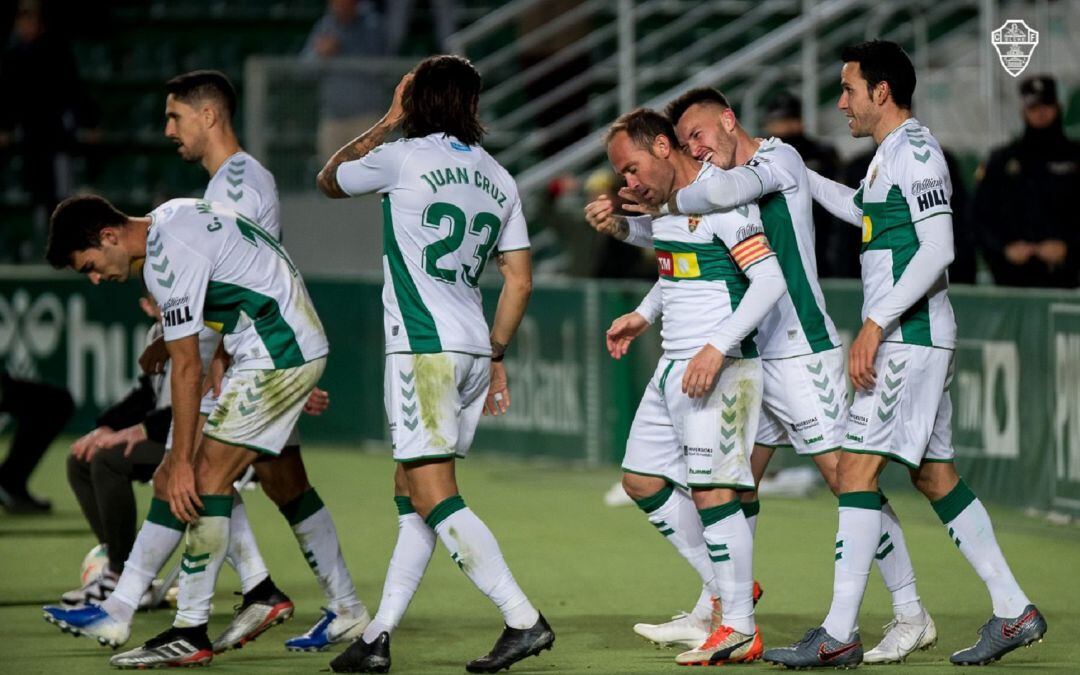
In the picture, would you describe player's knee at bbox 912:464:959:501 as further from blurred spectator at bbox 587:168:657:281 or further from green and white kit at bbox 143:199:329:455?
blurred spectator at bbox 587:168:657:281

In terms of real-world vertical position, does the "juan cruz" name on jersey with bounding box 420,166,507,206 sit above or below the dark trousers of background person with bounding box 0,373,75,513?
above

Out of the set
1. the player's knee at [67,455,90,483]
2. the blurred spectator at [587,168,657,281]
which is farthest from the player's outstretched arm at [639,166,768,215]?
the blurred spectator at [587,168,657,281]

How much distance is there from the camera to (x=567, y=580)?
8.62 metres

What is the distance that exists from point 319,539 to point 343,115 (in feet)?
32.0

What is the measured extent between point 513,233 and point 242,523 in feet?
5.91

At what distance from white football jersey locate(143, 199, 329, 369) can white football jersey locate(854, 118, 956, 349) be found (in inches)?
82.1

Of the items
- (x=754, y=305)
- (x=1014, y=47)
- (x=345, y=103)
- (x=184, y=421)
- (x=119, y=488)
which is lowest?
(x=119, y=488)

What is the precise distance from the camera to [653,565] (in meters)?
9.02

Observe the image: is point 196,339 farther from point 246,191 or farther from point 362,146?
point 246,191

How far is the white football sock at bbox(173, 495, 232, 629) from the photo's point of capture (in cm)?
643

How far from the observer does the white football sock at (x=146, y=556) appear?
6543 mm

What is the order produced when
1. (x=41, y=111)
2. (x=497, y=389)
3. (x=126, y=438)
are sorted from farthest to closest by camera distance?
1. (x=41, y=111)
2. (x=126, y=438)
3. (x=497, y=389)

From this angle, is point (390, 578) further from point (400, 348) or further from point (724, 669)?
point (724, 669)

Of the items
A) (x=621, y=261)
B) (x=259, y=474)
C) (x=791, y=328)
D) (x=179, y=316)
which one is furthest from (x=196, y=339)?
(x=621, y=261)
